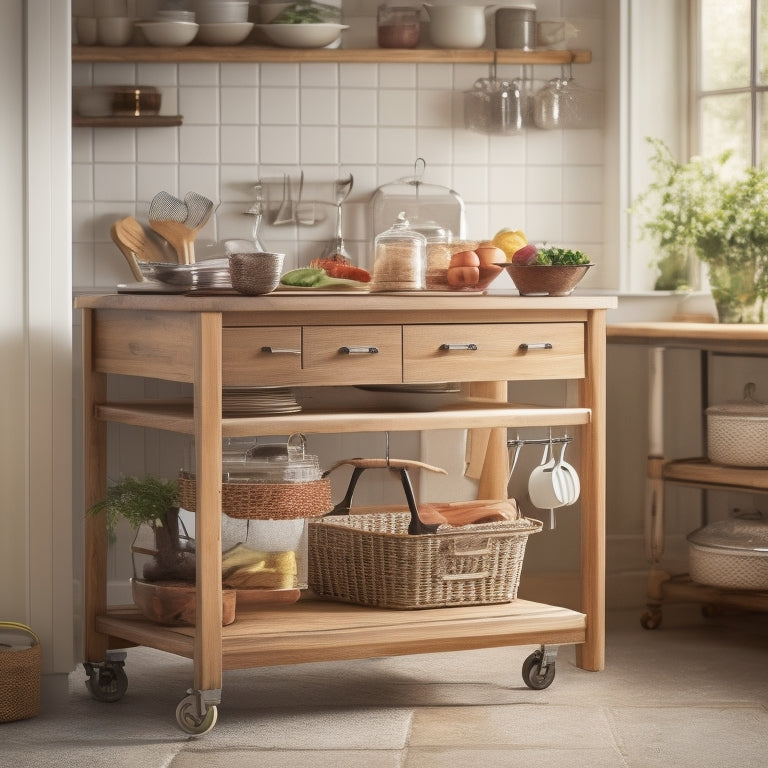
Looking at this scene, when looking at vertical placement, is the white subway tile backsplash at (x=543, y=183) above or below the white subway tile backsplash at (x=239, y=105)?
below

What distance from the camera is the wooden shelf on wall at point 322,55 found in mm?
3541

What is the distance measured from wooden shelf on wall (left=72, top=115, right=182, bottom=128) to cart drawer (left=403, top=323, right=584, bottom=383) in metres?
1.23

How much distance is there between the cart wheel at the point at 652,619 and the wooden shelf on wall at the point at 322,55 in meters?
1.55

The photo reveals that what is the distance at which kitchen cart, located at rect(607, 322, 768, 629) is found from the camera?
3.35 m

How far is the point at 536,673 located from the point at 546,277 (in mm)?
879

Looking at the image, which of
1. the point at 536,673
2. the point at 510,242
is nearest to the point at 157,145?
the point at 510,242

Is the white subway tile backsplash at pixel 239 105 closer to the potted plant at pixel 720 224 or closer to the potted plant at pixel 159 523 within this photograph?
the potted plant at pixel 720 224

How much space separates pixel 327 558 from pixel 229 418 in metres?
0.52

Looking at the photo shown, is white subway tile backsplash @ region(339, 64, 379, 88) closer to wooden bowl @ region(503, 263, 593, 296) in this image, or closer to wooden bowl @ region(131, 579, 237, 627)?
wooden bowl @ region(503, 263, 593, 296)

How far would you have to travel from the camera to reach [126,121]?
3.53 metres

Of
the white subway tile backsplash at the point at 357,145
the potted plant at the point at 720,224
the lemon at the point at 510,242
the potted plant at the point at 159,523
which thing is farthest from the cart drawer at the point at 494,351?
the white subway tile backsplash at the point at 357,145

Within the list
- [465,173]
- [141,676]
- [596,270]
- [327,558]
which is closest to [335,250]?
[465,173]

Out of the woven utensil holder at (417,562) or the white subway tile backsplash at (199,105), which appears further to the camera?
the white subway tile backsplash at (199,105)

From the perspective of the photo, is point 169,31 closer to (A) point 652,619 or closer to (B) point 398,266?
(B) point 398,266
